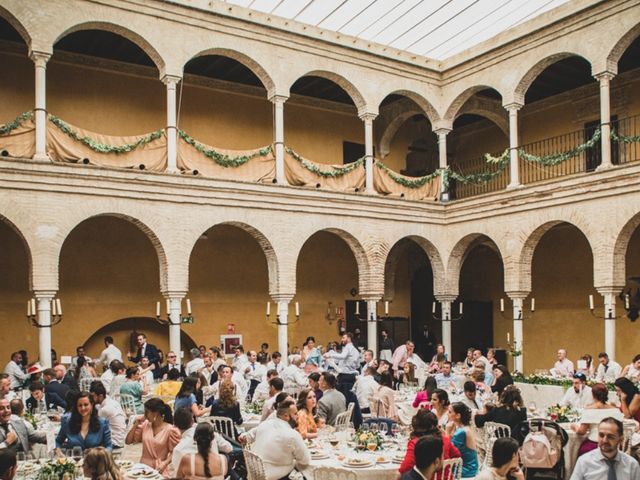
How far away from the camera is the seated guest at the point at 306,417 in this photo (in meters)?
7.71

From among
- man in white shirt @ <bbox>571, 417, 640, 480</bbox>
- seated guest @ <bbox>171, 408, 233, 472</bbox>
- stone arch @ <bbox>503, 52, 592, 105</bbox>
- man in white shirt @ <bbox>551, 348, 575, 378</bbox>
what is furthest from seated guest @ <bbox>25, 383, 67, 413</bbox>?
stone arch @ <bbox>503, 52, 592, 105</bbox>

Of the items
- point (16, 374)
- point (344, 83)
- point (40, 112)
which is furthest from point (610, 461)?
point (344, 83)

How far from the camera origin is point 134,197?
13.7 meters

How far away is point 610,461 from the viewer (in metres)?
4.89

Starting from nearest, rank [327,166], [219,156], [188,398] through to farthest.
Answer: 1. [188,398]
2. [219,156]
3. [327,166]

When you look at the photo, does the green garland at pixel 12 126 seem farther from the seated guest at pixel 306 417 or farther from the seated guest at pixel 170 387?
the seated guest at pixel 306 417

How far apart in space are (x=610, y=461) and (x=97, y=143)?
37.7ft

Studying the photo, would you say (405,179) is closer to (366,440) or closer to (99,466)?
(366,440)

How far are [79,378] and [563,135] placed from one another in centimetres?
1376

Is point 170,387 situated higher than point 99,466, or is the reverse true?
point 99,466

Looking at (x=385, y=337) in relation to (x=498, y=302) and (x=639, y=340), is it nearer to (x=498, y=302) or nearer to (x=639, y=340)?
(x=498, y=302)

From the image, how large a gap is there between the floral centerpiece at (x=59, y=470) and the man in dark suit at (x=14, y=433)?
47.1 inches

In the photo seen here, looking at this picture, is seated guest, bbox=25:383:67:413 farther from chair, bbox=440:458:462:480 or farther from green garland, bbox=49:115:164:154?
chair, bbox=440:458:462:480

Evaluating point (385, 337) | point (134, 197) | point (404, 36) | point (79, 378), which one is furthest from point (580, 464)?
point (404, 36)
